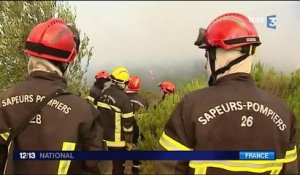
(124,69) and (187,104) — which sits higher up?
(187,104)

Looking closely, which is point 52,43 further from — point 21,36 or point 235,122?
point 21,36

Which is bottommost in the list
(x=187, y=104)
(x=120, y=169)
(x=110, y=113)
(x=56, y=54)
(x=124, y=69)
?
(x=120, y=169)

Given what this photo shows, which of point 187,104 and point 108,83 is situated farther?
point 108,83

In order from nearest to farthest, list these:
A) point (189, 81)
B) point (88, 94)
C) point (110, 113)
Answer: point (110, 113), point (88, 94), point (189, 81)

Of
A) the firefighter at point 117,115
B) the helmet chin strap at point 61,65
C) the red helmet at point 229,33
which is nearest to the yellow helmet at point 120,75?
the firefighter at point 117,115

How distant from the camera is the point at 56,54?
11.1 feet

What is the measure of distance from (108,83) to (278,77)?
350 cm

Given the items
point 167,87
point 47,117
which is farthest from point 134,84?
point 47,117

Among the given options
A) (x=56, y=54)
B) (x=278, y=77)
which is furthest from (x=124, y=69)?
(x=56, y=54)

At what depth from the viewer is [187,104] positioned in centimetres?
300

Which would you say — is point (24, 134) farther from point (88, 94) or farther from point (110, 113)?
point (88, 94)

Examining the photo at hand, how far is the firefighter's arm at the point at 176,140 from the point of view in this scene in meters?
2.97

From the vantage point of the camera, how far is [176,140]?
2988 millimetres

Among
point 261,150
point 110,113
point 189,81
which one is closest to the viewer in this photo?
point 261,150
